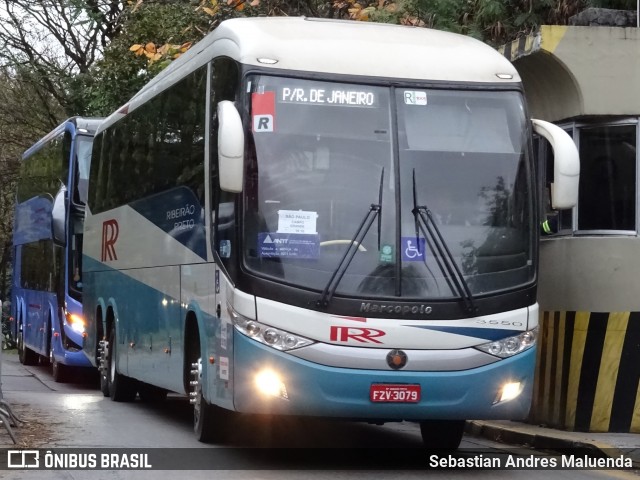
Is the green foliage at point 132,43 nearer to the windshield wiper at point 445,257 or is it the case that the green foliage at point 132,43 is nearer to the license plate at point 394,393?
the windshield wiper at point 445,257

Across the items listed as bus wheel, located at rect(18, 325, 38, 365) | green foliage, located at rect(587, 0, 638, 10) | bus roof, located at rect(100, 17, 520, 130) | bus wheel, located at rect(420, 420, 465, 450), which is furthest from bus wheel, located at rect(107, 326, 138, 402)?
bus wheel, located at rect(18, 325, 38, 365)

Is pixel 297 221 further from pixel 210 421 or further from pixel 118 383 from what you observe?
pixel 118 383

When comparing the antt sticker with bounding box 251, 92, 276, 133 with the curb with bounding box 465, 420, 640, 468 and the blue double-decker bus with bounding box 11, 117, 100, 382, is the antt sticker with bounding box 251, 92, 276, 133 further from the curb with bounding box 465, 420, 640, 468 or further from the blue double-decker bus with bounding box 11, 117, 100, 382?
the blue double-decker bus with bounding box 11, 117, 100, 382

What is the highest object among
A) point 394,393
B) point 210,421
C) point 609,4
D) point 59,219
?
point 609,4

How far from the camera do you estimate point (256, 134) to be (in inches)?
412

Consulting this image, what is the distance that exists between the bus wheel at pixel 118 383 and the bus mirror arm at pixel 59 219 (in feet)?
14.4

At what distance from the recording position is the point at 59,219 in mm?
21219

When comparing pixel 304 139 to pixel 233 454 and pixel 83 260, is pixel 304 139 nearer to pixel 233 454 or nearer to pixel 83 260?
pixel 233 454

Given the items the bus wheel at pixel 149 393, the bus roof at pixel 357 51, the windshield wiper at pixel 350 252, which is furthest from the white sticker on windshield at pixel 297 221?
the bus wheel at pixel 149 393

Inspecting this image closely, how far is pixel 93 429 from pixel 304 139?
14.4 feet

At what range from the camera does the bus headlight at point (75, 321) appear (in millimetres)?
21438

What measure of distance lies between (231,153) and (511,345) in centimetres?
269

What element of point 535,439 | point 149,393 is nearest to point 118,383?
point 149,393

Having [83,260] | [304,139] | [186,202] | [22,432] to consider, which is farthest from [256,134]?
[83,260]
